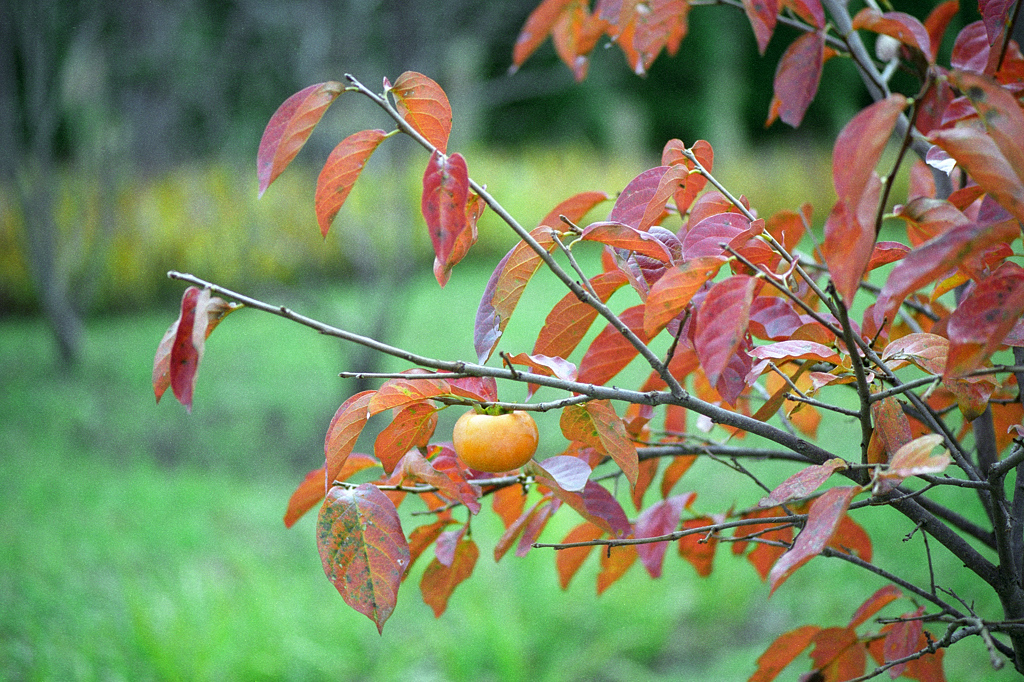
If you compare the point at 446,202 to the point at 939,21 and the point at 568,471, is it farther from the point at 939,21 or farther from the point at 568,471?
the point at 939,21

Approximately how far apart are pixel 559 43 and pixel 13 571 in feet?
5.49

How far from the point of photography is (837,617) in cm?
152

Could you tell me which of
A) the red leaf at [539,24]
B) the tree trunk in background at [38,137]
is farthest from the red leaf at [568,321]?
the tree trunk in background at [38,137]

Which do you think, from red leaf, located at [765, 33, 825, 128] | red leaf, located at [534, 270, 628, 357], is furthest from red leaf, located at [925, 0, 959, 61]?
red leaf, located at [534, 270, 628, 357]

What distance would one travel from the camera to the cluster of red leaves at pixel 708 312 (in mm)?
362

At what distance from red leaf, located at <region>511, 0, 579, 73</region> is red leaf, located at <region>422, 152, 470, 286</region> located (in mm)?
559

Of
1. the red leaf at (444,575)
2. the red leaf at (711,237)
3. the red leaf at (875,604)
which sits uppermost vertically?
the red leaf at (711,237)

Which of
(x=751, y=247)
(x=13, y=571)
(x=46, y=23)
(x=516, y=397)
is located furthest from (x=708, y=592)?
(x=46, y=23)

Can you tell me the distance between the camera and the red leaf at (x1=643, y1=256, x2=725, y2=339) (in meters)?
0.43

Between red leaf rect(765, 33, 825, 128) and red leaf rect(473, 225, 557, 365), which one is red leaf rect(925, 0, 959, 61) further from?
red leaf rect(473, 225, 557, 365)

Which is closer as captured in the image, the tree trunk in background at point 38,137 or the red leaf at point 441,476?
the red leaf at point 441,476

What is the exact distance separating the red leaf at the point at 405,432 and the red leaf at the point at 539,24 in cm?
58

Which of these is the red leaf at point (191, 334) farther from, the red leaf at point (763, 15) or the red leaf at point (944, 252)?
the red leaf at point (763, 15)

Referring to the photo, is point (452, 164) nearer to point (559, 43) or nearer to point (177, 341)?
point (177, 341)
